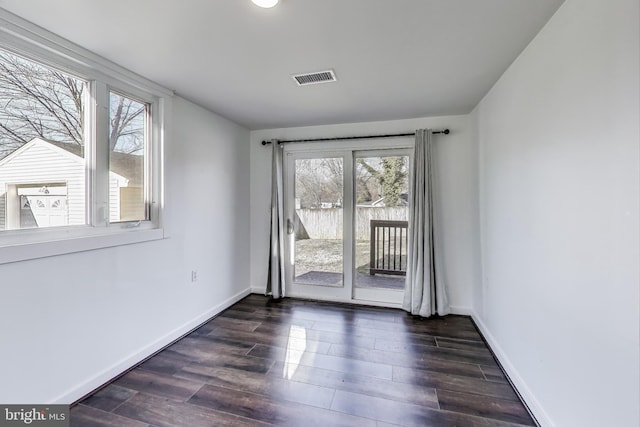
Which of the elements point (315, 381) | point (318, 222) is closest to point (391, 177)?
point (318, 222)

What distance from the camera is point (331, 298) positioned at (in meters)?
3.85

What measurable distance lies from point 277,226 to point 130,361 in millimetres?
2088

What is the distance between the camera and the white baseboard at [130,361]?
1.87 metres

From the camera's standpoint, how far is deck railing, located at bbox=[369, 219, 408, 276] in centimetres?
362

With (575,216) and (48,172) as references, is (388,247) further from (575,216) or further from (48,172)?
(48,172)

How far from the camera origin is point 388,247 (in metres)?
3.68

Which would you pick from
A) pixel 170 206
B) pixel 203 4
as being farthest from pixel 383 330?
pixel 203 4

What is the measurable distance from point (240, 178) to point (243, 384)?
2512 millimetres

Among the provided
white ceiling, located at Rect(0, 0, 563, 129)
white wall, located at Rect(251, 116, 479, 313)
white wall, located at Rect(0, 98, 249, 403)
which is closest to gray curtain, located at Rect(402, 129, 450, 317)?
white wall, located at Rect(251, 116, 479, 313)

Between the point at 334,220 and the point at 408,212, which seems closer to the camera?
the point at 408,212

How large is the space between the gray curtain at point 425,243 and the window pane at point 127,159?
9.15 ft

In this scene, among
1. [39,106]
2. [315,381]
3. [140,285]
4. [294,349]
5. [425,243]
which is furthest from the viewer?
[425,243]

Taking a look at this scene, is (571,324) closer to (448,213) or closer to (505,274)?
(505,274)

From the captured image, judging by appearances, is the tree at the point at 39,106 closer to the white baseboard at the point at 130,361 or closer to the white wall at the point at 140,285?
the white wall at the point at 140,285
